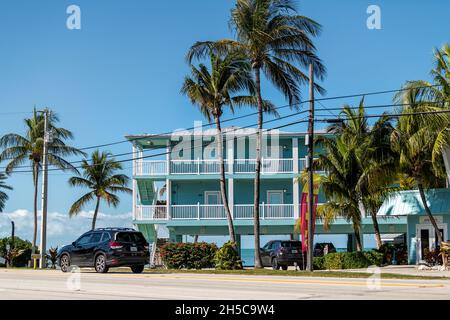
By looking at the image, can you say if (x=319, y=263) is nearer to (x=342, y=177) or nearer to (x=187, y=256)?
(x=342, y=177)

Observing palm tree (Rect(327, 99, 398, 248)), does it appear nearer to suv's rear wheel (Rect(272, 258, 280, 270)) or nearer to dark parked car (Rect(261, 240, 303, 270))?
dark parked car (Rect(261, 240, 303, 270))

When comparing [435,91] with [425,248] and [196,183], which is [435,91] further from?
[196,183]

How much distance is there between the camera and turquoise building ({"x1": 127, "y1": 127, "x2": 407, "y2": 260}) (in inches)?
1780

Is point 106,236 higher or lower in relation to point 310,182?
lower

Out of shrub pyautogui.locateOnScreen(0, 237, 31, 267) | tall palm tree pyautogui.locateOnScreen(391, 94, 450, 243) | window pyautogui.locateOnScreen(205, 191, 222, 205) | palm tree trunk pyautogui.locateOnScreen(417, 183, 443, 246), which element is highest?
tall palm tree pyautogui.locateOnScreen(391, 94, 450, 243)

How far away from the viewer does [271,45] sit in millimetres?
35156

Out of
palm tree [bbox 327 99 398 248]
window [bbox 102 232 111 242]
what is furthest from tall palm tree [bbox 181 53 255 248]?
window [bbox 102 232 111 242]

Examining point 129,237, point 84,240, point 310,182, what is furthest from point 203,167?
point 129,237

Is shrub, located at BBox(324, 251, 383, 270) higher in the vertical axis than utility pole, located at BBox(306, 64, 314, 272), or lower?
lower

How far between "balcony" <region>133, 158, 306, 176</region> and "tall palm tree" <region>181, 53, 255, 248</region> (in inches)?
362

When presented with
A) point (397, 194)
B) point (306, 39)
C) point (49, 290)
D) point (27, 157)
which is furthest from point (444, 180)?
point (27, 157)

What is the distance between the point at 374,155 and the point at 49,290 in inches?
866

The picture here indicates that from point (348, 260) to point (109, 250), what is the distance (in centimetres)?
1255

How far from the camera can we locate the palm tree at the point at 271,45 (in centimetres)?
3441
